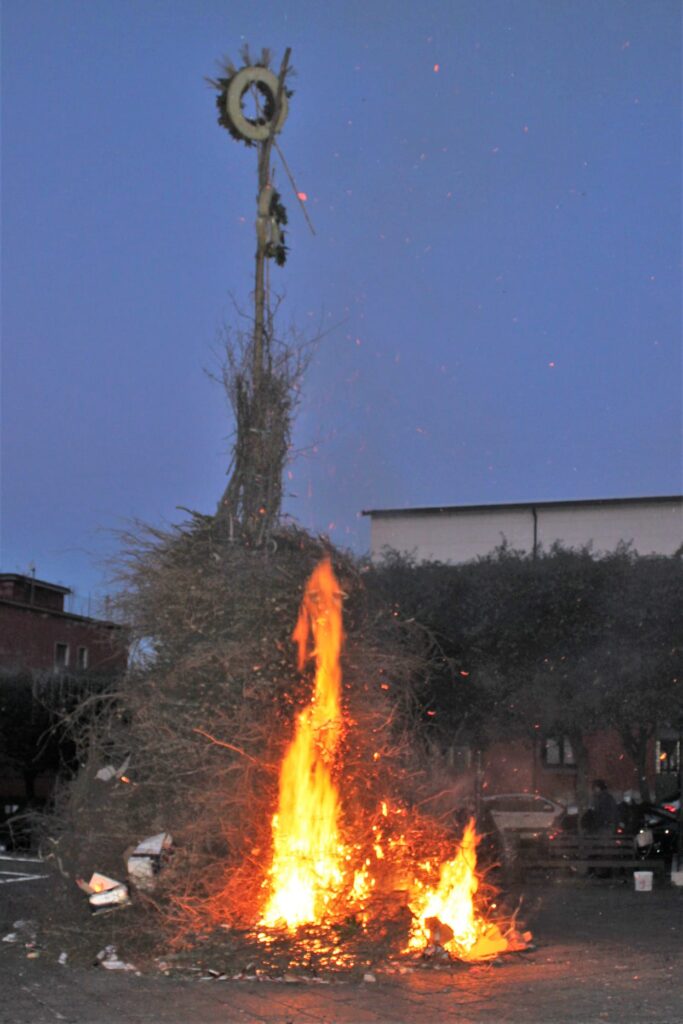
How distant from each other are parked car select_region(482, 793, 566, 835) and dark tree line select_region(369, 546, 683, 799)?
3.55 metres

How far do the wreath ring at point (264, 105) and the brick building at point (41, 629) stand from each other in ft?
67.2

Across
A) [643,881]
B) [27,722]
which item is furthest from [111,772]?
[27,722]

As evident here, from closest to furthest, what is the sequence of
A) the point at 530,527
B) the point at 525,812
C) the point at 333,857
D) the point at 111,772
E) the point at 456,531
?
1. the point at 333,857
2. the point at 111,772
3. the point at 525,812
4. the point at 530,527
5. the point at 456,531

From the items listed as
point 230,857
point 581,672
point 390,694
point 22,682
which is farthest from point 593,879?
point 22,682

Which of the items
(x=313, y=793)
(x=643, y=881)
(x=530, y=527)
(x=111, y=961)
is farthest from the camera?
(x=530, y=527)

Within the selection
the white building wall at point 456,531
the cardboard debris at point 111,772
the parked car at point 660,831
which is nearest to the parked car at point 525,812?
the parked car at point 660,831

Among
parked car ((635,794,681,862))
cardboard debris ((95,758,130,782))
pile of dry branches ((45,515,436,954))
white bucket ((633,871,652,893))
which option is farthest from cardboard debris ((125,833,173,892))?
parked car ((635,794,681,862))

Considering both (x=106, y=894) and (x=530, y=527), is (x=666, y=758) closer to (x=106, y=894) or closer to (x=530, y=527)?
(x=530, y=527)

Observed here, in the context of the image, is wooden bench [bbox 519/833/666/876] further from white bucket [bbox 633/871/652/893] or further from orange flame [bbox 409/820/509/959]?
orange flame [bbox 409/820/509/959]

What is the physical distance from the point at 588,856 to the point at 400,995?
9987 mm

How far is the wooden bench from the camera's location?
15672 millimetres

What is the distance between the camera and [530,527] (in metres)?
32.4

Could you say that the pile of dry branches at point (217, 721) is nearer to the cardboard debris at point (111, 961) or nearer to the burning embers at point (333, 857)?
the burning embers at point (333, 857)

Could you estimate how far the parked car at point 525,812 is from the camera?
794 inches
